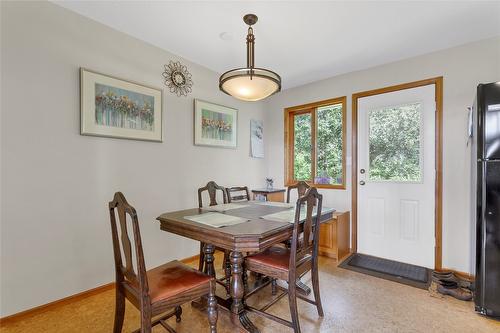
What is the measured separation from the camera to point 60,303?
6.60ft

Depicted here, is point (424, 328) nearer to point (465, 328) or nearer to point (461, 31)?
point (465, 328)

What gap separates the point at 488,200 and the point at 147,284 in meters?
2.43

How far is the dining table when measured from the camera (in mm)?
1482

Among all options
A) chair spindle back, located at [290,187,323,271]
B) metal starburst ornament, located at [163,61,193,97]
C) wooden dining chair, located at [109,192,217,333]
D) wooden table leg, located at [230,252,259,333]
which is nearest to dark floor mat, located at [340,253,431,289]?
chair spindle back, located at [290,187,323,271]

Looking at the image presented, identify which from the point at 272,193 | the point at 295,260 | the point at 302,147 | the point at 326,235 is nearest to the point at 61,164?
the point at 295,260

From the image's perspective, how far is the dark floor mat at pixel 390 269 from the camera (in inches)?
97.4

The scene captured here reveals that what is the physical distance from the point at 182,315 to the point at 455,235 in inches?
111

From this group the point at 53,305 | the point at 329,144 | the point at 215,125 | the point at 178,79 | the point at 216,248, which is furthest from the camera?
the point at 329,144

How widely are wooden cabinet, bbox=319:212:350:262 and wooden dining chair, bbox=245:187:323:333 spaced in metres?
1.19

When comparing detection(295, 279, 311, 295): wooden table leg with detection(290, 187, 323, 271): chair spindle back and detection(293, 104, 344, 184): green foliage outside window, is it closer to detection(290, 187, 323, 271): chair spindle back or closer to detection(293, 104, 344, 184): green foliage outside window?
detection(290, 187, 323, 271): chair spindle back

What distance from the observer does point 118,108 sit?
2.37 meters

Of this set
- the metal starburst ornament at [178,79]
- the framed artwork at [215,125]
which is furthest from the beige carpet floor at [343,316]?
the metal starburst ornament at [178,79]

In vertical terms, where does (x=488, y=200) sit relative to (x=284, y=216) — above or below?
above

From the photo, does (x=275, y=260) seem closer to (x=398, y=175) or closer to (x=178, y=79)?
(x=398, y=175)
